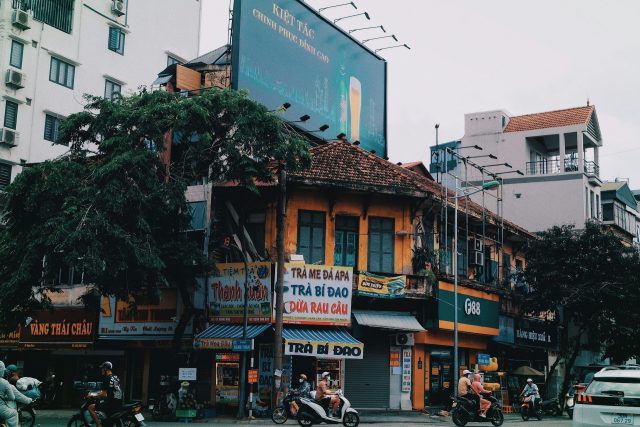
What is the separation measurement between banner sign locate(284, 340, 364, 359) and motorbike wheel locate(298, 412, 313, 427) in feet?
14.3

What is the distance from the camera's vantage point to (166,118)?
23891mm

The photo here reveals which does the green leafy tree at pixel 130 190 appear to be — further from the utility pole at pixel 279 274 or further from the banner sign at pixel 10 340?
the banner sign at pixel 10 340

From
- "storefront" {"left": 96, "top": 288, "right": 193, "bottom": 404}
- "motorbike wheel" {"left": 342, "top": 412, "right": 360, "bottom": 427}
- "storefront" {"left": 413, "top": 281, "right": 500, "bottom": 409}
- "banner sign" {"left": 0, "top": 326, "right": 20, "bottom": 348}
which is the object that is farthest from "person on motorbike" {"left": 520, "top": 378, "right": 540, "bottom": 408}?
"banner sign" {"left": 0, "top": 326, "right": 20, "bottom": 348}

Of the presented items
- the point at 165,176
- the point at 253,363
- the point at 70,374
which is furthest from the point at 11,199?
the point at 70,374

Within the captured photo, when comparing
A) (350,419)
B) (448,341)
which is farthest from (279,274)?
(448,341)

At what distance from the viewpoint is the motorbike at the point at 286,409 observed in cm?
2106

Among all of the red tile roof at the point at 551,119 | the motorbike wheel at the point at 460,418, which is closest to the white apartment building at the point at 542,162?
the red tile roof at the point at 551,119

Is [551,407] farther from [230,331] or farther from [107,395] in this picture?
[107,395]

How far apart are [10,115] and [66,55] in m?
4.87

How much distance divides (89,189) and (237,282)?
6420 millimetres

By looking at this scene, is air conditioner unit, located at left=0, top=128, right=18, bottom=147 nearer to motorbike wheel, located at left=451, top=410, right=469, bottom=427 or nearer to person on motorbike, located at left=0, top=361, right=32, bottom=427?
motorbike wheel, located at left=451, top=410, right=469, bottom=427

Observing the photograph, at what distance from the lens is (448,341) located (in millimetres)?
30438

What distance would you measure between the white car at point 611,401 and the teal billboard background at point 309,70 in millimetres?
18022

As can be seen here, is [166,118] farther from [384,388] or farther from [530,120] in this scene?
[530,120]
